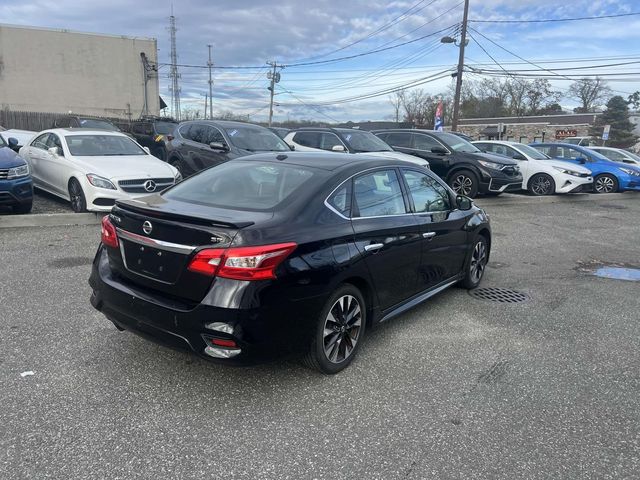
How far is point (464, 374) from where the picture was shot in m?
3.79

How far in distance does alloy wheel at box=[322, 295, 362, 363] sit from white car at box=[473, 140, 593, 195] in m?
12.5

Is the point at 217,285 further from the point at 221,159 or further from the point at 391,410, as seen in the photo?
the point at 221,159

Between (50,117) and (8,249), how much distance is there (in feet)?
94.5

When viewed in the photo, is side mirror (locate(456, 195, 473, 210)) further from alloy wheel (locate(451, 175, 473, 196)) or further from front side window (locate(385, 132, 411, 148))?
front side window (locate(385, 132, 411, 148))

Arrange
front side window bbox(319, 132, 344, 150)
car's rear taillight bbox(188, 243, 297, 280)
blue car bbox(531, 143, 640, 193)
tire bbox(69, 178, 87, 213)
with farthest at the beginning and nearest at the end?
blue car bbox(531, 143, 640, 193) < front side window bbox(319, 132, 344, 150) < tire bbox(69, 178, 87, 213) < car's rear taillight bbox(188, 243, 297, 280)

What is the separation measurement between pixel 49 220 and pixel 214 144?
346cm

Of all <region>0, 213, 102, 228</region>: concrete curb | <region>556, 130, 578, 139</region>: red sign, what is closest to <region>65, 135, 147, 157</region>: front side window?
<region>0, 213, 102, 228</region>: concrete curb

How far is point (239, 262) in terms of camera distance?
9.78 feet

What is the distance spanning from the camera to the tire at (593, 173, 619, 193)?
1631 centimetres

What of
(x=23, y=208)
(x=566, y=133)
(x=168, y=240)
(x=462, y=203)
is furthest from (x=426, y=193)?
(x=566, y=133)

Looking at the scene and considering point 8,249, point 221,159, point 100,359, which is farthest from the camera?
point 221,159

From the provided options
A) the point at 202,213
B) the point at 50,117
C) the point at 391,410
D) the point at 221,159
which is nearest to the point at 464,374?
the point at 391,410

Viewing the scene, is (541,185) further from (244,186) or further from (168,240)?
(168,240)

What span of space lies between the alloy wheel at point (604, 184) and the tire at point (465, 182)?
20.7ft
